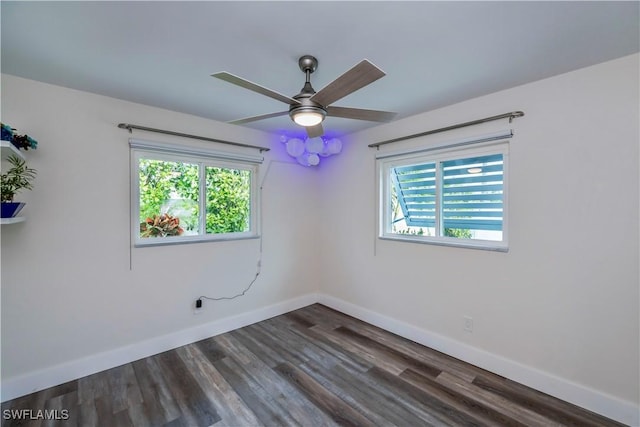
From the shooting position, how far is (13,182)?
6.30ft

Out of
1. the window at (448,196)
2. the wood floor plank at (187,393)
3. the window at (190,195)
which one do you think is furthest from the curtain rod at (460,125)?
the wood floor plank at (187,393)

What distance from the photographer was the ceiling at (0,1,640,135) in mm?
1388

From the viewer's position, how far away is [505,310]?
233 centimetres

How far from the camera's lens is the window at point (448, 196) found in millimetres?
2453

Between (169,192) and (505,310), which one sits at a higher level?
(169,192)

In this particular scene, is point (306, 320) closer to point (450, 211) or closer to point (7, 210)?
point (450, 211)

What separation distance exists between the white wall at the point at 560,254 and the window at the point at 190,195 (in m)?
2.05

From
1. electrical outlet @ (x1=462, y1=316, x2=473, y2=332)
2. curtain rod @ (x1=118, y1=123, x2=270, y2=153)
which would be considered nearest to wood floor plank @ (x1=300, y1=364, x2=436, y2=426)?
electrical outlet @ (x1=462, y1=316, x2=473, y2=332)

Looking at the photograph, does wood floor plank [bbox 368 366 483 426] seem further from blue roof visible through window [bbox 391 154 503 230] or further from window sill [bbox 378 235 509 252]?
blue roof visible through window [bbox 391 154 503 230]

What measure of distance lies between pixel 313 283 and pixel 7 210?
318 centimetres

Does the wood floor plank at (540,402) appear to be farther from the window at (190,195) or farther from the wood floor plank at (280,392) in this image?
the window at (190,195)

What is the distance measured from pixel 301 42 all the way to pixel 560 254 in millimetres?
2361

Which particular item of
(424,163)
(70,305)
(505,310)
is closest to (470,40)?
(424,163)
